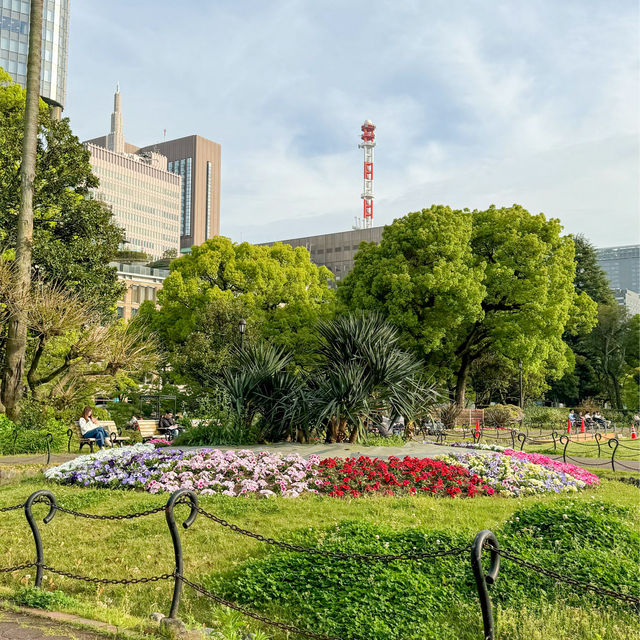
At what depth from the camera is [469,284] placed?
28422 millimetres

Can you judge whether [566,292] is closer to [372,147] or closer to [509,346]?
[509,346]

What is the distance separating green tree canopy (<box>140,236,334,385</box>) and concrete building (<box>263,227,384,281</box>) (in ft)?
211

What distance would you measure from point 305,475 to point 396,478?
4.57 feet

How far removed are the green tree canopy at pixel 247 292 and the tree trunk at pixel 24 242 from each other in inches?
510

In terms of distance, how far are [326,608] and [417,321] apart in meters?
24.3

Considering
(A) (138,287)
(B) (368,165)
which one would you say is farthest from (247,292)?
(B) (368,165)

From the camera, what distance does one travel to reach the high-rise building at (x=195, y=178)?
608 feet

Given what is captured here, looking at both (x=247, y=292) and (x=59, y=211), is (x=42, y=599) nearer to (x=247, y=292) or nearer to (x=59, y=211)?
(x=59, y=211)

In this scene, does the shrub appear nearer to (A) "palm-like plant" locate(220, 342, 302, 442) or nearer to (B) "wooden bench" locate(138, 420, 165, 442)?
(B) "wooden bench" locate(138, 420, 165, 442)

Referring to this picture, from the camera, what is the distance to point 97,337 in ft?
57.1

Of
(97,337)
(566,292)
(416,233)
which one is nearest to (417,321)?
(416,233)

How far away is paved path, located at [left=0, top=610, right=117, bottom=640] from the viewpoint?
446 cm

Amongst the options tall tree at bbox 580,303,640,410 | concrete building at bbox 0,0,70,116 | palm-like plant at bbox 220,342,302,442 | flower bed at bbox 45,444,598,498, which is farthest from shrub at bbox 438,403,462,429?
concrete building at bbox 0,0,70,116

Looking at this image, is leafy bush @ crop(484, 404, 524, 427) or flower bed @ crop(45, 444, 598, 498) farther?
leafy bush @ crop(484, 404, 524, 427)
